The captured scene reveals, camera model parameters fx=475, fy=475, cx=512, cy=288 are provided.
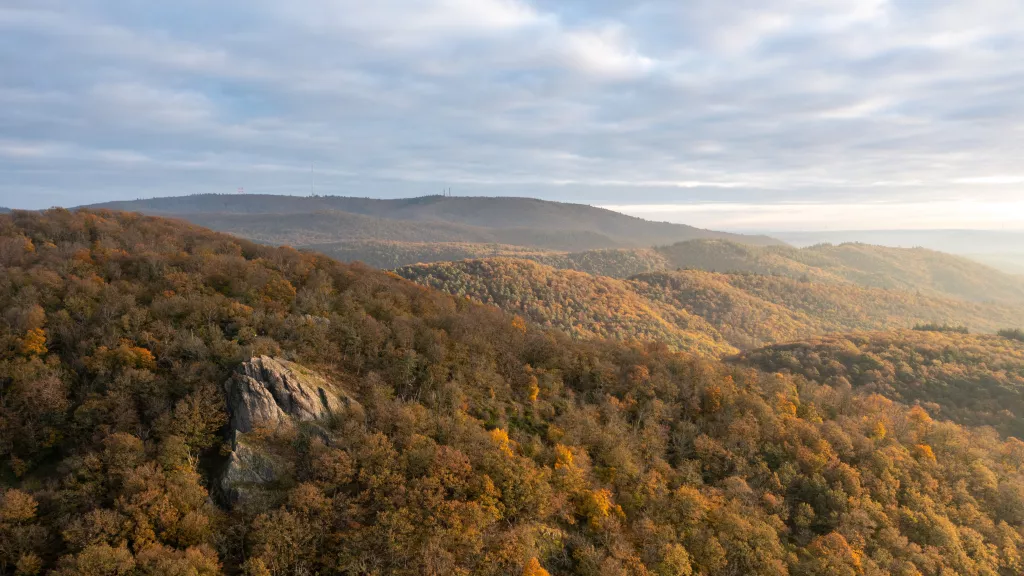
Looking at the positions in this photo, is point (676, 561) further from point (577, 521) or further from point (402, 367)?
point (402, 367)

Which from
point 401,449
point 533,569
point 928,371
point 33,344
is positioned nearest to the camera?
point 533,569

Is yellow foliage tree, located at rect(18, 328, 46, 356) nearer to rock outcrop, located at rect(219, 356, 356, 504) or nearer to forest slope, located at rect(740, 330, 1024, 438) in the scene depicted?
rock outcrop, located at rect(219, 356, 356, 504)

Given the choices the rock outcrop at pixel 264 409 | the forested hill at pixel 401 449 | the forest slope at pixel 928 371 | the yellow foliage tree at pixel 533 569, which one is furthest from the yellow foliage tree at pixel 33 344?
the forest slope at pixel 928 371

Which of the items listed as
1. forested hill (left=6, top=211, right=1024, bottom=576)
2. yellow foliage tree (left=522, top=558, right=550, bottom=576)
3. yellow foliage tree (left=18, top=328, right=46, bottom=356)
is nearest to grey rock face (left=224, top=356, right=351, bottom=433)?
forested hill (left=6, top=211, right=1024, bottom=576)

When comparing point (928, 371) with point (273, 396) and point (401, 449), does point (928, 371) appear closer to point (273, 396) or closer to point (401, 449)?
point (401, 449)

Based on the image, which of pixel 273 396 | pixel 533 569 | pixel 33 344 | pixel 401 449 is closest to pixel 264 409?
→ pixel 273 396

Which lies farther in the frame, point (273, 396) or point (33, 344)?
point (33, 344)

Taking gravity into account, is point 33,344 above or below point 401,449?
above
